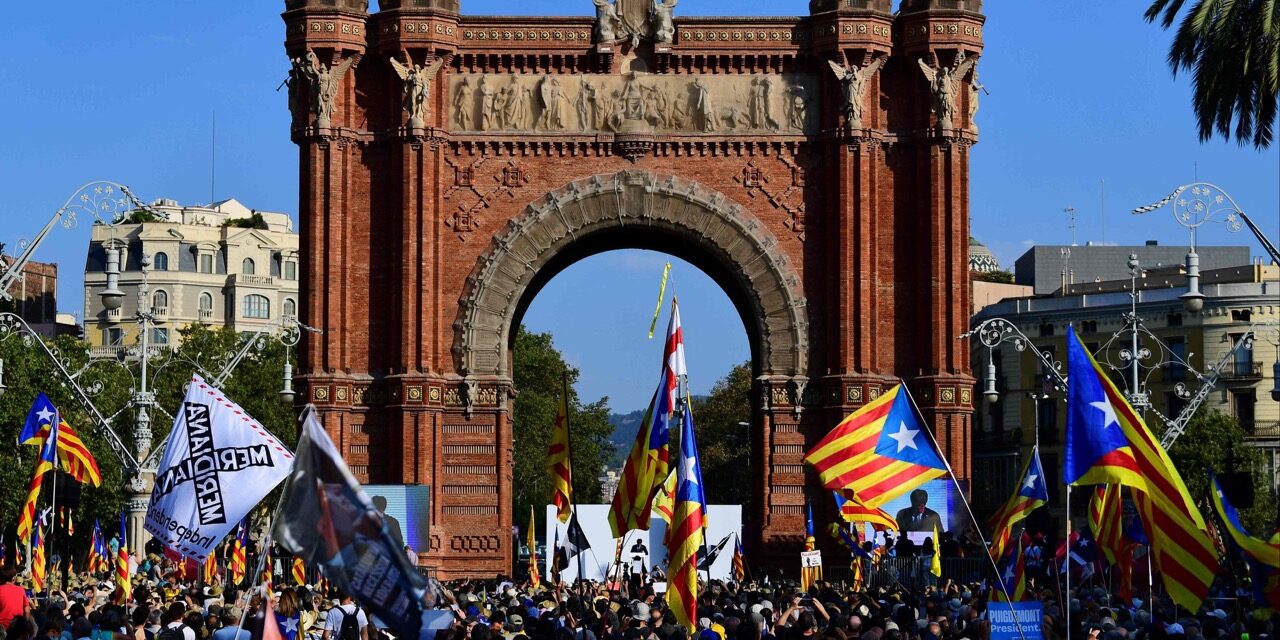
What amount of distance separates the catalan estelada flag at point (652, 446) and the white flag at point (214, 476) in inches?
292

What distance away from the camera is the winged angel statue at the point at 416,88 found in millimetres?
52781

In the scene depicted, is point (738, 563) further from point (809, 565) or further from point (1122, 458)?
point (1122, 458)

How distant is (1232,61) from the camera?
113 feet

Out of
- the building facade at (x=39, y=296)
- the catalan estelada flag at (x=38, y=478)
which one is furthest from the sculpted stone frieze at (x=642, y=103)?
the building facade at (x=39, y=296)

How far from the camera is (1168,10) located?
36.2 m

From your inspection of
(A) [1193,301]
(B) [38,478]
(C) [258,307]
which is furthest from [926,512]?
(C) [258,307]

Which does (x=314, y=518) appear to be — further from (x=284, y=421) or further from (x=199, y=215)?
(x=199, y=215)

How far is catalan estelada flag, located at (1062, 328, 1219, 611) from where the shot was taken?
2380 cm

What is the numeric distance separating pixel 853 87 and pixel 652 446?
2208cm

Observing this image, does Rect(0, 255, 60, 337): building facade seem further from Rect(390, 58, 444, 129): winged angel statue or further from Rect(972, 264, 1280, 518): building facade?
Rect(390, 58, 444, 129): winged angel statue

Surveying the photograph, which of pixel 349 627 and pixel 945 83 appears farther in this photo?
pixel 945 83

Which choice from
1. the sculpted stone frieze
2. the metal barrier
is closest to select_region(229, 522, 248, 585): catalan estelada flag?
the sculpted stone frieze

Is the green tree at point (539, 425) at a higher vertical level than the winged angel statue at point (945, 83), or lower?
lower

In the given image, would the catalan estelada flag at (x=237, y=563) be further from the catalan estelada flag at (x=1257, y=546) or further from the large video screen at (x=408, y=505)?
the catalan estelada flag at (x=1257, y=546)
